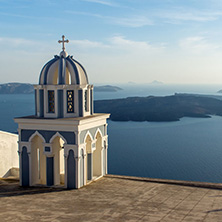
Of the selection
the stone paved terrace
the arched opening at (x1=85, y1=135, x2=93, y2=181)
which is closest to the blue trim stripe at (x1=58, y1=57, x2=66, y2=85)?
the arched opening at (x1=85, y1=135, x2=93, y2=181)

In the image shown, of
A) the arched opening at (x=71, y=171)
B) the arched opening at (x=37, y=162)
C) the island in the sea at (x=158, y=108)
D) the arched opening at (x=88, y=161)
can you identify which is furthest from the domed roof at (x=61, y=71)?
the island in the sea at (x=158, y=108)

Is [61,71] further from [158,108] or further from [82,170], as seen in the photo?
[158,108]

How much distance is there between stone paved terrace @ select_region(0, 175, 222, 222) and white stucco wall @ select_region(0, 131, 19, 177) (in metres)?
3.48

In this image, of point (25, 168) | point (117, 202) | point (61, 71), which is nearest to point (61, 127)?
point (61, 71)

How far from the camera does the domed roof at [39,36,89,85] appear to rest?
12320 millimetres

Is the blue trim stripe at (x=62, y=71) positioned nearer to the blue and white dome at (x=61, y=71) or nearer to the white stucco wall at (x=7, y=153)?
the blue and white dome at (x=61, y=71)

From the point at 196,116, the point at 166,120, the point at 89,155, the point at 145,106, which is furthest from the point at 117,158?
the point at 145,106

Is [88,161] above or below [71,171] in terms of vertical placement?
above

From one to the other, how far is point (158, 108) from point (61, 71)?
11901 centimetres

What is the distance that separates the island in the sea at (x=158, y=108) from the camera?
108m

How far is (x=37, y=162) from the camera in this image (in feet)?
41.5

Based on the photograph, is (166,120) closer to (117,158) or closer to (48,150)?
(117,158)

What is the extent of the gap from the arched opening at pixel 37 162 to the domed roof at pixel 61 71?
2109 mm

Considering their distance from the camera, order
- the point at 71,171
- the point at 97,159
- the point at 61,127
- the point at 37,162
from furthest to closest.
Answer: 1. the point at 97,159
2. the point at 37,162
3. the point at 71,171
4. the point at 61,127
